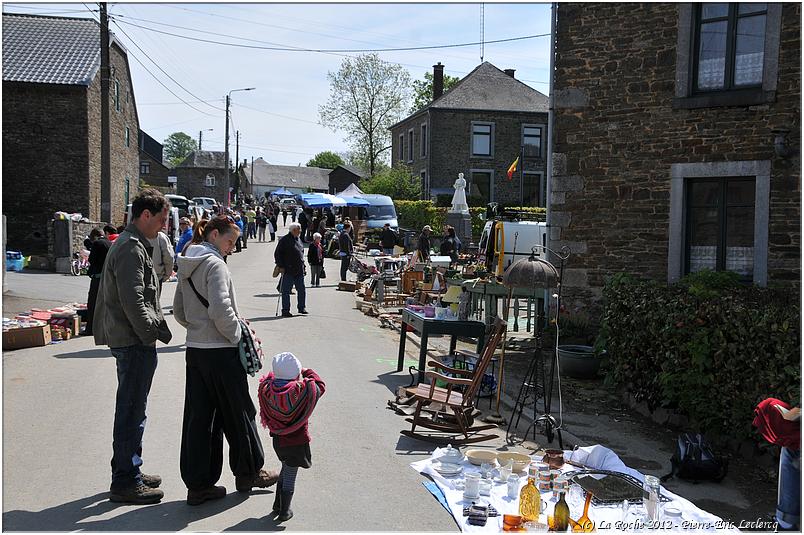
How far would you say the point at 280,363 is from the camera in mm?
5223

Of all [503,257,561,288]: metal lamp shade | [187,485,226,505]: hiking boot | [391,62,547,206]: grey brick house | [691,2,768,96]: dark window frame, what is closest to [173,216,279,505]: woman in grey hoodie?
[187,485,226,505]: hiking boot

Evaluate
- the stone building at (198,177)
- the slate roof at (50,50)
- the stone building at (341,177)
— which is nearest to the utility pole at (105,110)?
the slate roof at (50,50)

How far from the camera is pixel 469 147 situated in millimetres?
42500

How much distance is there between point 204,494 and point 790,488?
429cm

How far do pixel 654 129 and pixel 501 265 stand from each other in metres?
8.50

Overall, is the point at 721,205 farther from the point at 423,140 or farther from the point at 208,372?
the point at 423,140

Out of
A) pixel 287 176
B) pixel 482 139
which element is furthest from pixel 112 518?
pixel 287 176

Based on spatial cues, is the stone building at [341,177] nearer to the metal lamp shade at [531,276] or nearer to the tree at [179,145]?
the metal lamp shade at [531,276]

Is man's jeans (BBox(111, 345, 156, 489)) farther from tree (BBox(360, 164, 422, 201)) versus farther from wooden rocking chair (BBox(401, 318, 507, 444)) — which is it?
tree (BBox(360, 164, 422, 201))

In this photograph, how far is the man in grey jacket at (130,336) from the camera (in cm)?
520

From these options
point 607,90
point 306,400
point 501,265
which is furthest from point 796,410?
point 501,265

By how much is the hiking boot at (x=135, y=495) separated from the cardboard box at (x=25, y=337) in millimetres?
6881

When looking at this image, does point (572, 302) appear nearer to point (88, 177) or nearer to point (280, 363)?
point (280, 363)

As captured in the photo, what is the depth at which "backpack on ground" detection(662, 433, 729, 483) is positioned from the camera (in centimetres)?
642
